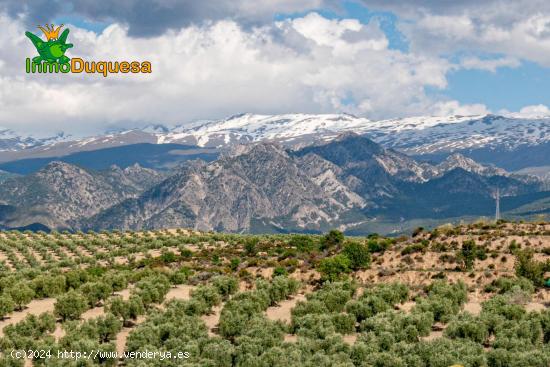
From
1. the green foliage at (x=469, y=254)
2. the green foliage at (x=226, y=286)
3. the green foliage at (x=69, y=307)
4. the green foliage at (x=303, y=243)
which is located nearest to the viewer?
the green foliage at (x=69, y=307)

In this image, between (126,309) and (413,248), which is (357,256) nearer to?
(413,248)

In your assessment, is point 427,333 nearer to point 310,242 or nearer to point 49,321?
point 49,321

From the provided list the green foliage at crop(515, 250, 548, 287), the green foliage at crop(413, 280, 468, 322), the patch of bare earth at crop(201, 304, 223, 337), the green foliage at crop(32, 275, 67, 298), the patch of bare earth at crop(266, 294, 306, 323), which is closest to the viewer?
the green foliage at crop(413, 280, 468, 322)

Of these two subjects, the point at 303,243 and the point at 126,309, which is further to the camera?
the point at 303,243

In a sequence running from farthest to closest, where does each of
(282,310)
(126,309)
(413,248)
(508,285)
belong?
(413,248) → (508,285) → (282,310) → (126,309)

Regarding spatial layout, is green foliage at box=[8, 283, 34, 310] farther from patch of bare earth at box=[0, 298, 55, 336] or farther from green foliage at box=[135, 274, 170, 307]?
green foliage at box=[135, 274, 170, 307]

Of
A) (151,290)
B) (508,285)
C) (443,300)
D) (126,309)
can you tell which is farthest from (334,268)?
(126,309)

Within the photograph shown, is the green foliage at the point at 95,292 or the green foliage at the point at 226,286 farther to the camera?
the green foliage at the point at 226,286

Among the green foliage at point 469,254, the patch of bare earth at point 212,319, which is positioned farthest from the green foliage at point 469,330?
the green foliage at point 469,254

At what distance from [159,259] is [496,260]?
2339 inches

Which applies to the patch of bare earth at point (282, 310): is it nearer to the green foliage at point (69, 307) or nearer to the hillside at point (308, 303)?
the hillside at point (308, 303)

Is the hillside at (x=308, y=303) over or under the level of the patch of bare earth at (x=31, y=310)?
over

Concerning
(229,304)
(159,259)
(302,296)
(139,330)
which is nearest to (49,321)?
(139,330)

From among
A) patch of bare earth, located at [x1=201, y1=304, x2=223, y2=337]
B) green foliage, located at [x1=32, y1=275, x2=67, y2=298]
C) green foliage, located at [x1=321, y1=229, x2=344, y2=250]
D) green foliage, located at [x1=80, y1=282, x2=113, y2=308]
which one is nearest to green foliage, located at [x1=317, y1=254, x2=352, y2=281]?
patch of bare earth, located at [x1=201, y1=304, x2=223, y2=337]
